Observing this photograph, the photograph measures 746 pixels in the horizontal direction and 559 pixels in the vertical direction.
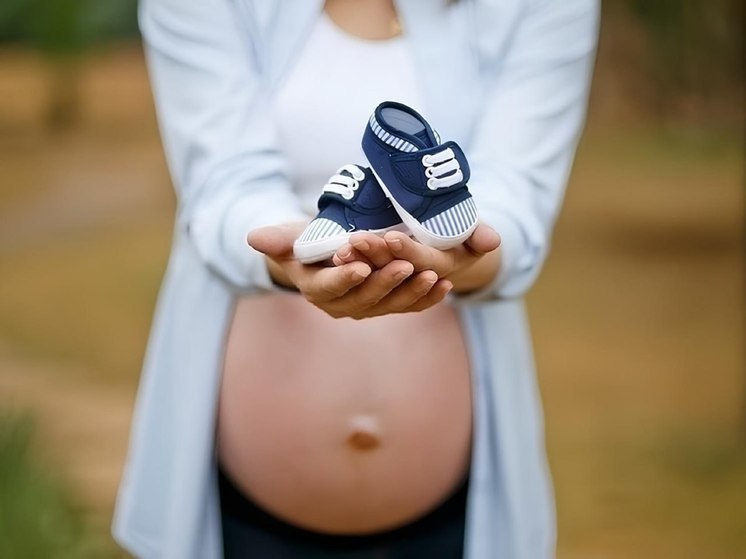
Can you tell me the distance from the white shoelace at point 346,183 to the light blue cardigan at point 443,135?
3.0 inches

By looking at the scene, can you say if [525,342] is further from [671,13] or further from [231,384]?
[671,13]

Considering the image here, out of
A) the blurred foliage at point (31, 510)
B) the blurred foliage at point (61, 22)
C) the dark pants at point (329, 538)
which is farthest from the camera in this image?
the blurred foliage at point (61, 22)

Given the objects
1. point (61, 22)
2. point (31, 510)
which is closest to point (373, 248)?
point (31, 510)

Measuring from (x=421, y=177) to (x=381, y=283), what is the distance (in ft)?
0.22

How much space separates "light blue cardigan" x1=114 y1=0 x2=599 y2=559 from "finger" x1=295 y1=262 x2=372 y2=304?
8 centimetres

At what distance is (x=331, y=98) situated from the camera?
90 cm

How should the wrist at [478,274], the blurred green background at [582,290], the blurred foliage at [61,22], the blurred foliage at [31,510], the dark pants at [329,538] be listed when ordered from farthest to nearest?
the blurred foliage at [61,22]
the blurred green background at [582,290]
the blurred foliage at [31,510]
the dark pants at [329,538]
the wrist at [478,274]

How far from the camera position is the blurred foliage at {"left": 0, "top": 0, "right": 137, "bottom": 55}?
4.70 metres

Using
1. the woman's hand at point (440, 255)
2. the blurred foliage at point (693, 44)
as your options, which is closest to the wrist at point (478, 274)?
the woman's hand at point (440, 255)

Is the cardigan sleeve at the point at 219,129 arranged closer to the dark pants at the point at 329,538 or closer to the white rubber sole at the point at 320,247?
the white rubber sole at the point at 320,247

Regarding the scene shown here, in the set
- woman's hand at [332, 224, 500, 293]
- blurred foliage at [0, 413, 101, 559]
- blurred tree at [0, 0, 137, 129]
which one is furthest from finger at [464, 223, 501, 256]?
blurred tree at [0, 0, 137, 129]

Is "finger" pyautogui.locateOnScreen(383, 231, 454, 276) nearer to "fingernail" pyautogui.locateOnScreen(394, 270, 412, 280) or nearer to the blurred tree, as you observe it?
"fingernail" pyautogui.locateOnScreen(394, 270, 412, 280)

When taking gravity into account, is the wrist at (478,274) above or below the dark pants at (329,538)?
above

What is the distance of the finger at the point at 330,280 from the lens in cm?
74
